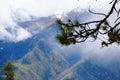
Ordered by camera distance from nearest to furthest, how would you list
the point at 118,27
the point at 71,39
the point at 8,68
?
the point at 118,27 < the point at 71,39 < the point at 8,68

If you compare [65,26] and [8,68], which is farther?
[8,68]

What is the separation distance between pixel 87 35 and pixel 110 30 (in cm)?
65

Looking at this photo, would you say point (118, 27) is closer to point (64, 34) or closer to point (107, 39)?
point (107, 39)

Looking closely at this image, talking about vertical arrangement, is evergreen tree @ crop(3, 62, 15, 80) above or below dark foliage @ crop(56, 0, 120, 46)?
below

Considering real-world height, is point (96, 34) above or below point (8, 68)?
above

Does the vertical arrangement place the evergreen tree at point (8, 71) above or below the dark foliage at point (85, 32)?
below

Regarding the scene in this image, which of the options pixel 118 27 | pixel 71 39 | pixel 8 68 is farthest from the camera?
pixel 8 68

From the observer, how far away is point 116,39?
10.9m

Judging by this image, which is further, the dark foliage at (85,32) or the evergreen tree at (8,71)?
the evergreen tree at (8,71)

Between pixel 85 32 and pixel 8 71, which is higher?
pixel 85 32

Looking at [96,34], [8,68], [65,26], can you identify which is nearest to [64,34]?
[65,26]

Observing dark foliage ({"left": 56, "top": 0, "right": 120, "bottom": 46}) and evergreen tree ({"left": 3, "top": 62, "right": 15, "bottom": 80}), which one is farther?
evergreen tree ({"left": 3, "top": 62, "right": 15, "bottom": 80})

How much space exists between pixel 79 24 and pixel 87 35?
0.39 metres

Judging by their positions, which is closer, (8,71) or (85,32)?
(85,32)
